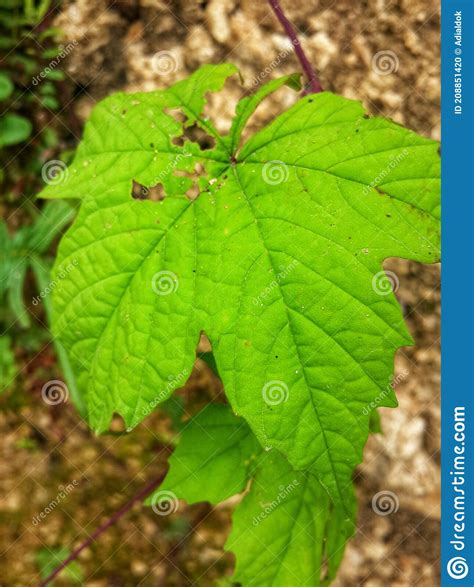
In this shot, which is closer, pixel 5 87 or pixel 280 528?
pixel 280 528

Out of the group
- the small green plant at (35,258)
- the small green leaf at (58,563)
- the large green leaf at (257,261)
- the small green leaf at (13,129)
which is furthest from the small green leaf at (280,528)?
the small green leaf at (13,129)

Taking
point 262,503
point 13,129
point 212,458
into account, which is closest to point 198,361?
point 212,458

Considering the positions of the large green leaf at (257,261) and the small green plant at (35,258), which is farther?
the small green plant at (35,258)

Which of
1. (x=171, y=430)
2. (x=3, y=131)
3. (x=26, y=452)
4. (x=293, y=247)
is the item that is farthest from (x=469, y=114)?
(x=26, y=452)

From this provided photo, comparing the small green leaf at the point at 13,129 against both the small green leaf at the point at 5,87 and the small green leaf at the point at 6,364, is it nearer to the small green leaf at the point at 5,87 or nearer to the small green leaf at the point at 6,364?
the small green leaf at the point at 5,87

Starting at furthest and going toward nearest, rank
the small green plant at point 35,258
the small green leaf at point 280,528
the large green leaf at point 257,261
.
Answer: the small green plant at point 35,258
the small green leaf at point 280,528
the large green leaf at point 257,261

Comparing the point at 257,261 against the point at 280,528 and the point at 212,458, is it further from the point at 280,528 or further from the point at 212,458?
the point at 280,528

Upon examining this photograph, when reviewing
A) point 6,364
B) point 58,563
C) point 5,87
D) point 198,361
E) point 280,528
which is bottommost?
point 58,563

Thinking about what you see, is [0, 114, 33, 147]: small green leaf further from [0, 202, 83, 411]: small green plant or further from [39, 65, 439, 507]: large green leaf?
[39, 65, 439, 507]: large green leaf
